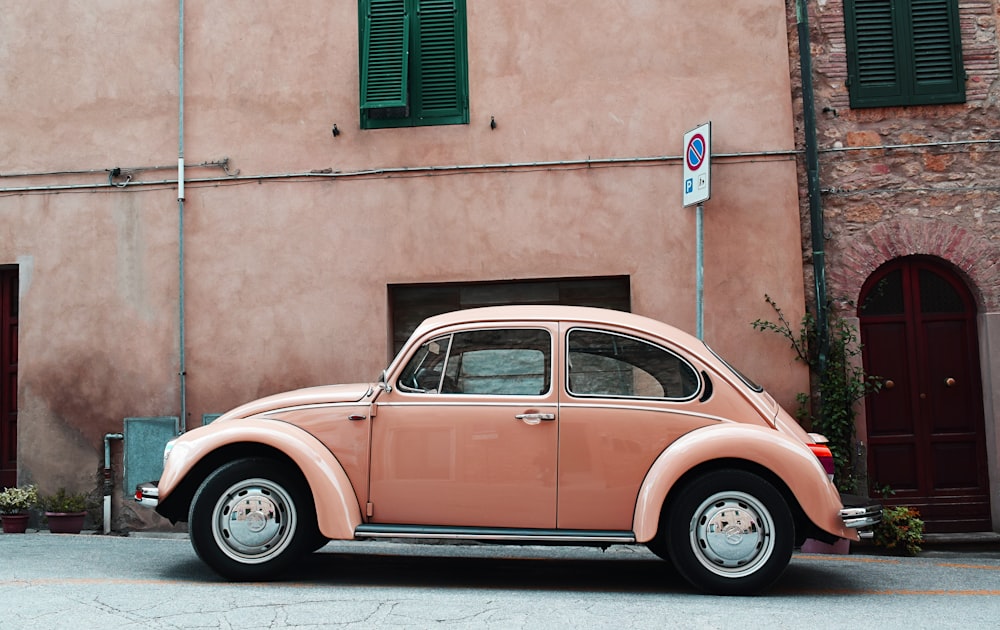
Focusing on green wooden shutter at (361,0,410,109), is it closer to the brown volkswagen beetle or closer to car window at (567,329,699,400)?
the brown volkswagen beetle

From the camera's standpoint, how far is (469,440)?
592cm

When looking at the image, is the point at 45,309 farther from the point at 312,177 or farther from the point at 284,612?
the point at 284,612

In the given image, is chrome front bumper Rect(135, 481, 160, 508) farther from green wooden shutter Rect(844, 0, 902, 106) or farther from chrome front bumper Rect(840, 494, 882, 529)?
green wooden shutter Rect(844, 0, 902, 106)

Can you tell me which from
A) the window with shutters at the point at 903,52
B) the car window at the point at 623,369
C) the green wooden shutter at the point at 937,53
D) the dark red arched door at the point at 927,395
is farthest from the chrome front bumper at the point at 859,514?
the green wooden shutter at the point at 937,53

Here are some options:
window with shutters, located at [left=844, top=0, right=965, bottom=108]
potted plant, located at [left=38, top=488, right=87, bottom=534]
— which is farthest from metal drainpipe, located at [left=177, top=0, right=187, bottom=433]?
window with shutters, located at [left=844, top=0, right=965, bottom=108]

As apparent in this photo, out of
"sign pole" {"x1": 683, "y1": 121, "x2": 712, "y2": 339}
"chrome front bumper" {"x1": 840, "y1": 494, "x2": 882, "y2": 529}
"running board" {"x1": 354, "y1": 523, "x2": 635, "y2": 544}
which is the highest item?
"sign pole" {"x1": 683, "y1": 121, "x2": 712, "y2": 339}

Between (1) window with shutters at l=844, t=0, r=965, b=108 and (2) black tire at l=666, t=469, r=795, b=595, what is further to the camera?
(1) window with shutters at l=844, t=0, r=965, b=108

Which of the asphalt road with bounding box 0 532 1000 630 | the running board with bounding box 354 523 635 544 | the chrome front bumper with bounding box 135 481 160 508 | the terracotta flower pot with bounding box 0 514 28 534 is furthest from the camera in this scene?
the terracotta flower pot with bounding box 0 514 28 534

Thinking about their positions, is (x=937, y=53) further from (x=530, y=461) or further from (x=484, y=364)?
(x=530, y=461)

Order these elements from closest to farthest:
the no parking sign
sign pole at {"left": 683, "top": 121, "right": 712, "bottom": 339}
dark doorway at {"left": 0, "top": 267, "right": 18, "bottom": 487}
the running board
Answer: the running board → sign pole at {"left": 683, "top": 121, "right": 712, "bottom": 339} → the no parking sign → dark doorway at {"left": 0, "top": 267, "right": 18, "bottom": 487}

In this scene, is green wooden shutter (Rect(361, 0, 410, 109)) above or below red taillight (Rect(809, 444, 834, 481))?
above

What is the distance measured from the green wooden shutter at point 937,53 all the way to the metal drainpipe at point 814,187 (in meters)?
1.07

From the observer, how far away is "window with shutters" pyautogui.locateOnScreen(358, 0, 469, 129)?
9836 mm

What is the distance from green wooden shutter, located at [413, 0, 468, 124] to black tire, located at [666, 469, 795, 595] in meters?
5.35
